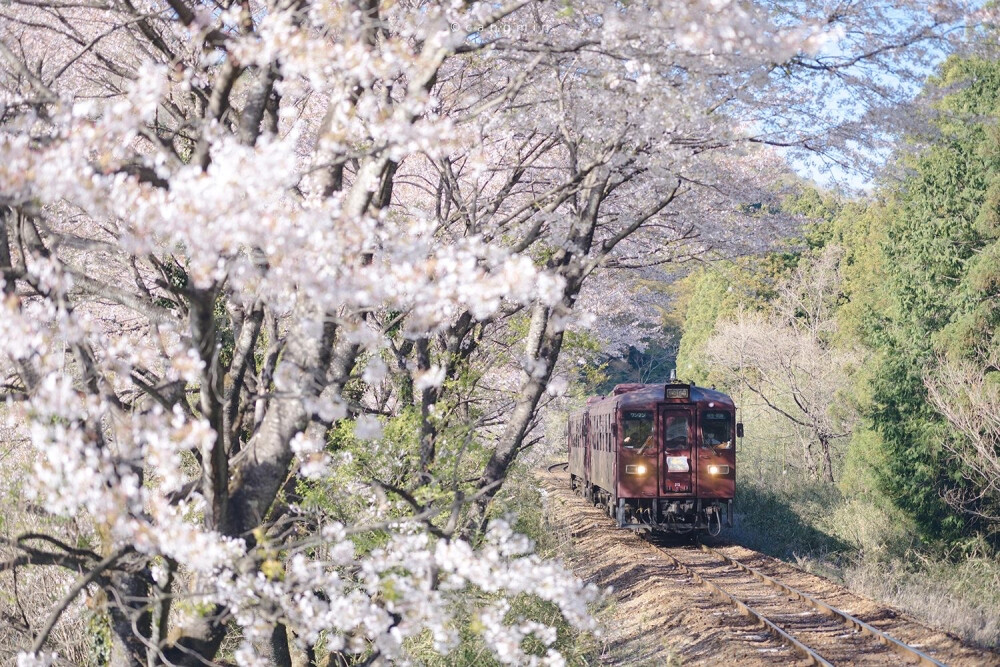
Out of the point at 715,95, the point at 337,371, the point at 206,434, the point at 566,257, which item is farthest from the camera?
the point at 566,257

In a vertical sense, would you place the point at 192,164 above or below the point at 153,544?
above

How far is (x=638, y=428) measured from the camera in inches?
624

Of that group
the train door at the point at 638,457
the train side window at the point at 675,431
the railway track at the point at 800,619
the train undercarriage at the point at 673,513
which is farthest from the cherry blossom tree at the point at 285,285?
the train undercarriage at the point at 673,513

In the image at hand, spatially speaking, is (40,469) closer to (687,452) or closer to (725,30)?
(725,30)

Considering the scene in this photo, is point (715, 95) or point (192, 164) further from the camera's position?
point (715, 95)

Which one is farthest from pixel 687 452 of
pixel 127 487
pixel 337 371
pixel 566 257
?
pixel 127 487

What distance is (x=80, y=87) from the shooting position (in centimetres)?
743

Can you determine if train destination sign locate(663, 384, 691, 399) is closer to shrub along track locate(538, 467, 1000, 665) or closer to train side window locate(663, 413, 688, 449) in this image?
train side window locate(663, 413, 688, 449)

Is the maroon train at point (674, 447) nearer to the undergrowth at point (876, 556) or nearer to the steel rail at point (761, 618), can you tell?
the steel rail at point (761, 618)

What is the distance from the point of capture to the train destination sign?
15711 millimetres

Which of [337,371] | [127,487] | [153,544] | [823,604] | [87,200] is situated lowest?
[823,604]

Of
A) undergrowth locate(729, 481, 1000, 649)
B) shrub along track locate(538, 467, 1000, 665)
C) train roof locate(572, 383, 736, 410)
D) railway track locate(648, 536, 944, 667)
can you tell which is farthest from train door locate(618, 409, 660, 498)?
undergrowth locate(729, 481, 1000, 649)

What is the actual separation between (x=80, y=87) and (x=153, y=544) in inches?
212

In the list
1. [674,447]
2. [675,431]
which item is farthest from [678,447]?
[675,431]
